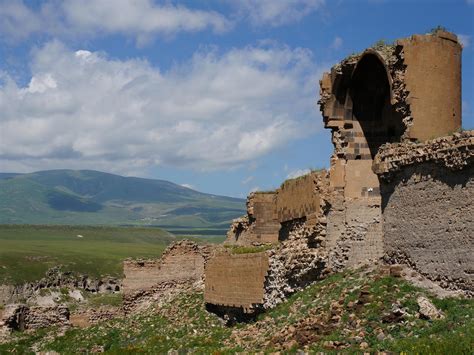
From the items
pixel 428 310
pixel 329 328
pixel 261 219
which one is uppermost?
pixel 261 219

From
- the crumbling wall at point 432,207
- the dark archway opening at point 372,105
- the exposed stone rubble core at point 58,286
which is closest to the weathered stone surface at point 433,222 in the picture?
the crumbling wall at point 432,207

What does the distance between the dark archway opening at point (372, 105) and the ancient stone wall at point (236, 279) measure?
5669 millimetres

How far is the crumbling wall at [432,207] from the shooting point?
20.6m

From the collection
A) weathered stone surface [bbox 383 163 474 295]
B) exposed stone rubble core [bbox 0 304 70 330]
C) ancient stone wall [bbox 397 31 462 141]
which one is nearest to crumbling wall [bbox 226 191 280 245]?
exposed stone rubble core [bbox 0 304 70 330]

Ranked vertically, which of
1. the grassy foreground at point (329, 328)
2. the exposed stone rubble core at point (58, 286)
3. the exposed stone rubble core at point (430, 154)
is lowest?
the exposed stone rubble core at point (58, 286)

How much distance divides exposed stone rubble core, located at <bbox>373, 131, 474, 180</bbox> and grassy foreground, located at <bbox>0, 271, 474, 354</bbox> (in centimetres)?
312

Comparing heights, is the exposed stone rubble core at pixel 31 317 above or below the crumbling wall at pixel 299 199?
below

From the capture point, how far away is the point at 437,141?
861 inches

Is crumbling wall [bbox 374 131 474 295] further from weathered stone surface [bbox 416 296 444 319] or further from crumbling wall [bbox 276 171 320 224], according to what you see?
crumbling wall [bbox 276 171 320 224]

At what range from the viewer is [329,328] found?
70.5 ft

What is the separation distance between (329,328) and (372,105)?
34.2 ft

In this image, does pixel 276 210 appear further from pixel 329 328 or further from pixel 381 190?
pixel 329 328

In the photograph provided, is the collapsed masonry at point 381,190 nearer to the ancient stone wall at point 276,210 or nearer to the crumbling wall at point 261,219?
the ancient stone wall at point 276,210

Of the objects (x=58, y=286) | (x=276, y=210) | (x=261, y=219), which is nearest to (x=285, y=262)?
(x=276, y=210)
